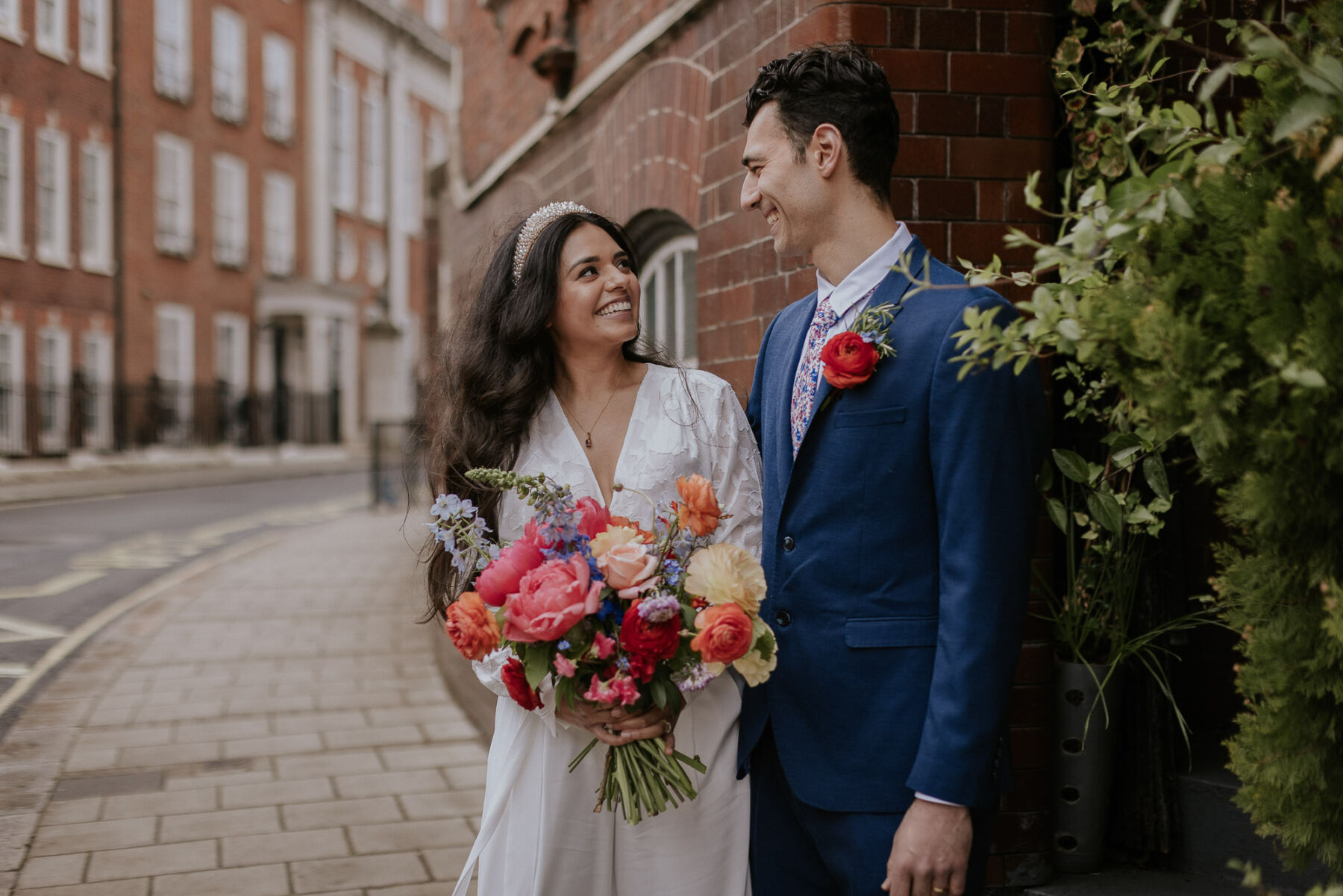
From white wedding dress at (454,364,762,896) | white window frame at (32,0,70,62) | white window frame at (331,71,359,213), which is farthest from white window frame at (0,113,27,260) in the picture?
white wedding dress at (454,364,762,896)

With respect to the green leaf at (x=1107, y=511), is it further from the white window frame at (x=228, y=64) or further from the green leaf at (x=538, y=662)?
the white window frame at (x=228, y=64)

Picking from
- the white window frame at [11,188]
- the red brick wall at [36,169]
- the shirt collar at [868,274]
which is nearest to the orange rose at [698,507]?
the shirt collar at [868,274]

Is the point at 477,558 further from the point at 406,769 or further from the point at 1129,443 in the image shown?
the point at 406,769

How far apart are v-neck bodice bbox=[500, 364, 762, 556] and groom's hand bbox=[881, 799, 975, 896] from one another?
71cm

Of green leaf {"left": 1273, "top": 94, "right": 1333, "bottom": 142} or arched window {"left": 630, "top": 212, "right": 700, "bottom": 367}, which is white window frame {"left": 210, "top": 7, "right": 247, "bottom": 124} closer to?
arched window {"left": 630, "top": 212, "right": 700, "bottom": 367}

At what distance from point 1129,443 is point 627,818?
1.37 meters

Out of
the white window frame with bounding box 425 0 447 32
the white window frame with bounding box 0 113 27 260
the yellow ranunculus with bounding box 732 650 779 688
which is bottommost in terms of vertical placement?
the yellow ranunculus with bounding box 732 650 779 688

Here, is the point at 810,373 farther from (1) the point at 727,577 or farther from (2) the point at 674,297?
(2) the point at 674,297

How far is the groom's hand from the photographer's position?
180 centimetres

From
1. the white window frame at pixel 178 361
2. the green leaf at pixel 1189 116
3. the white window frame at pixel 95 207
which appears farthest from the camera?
the white window frame at pixel 178 361

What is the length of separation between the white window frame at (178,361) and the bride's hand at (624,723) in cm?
2411

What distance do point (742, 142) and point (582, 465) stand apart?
1577mm

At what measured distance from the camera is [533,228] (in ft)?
8.39

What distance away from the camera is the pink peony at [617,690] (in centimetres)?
183
